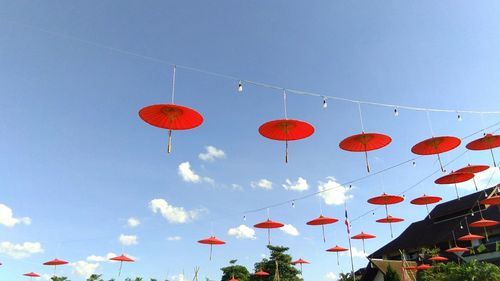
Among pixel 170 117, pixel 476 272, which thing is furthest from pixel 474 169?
pixel 170 117

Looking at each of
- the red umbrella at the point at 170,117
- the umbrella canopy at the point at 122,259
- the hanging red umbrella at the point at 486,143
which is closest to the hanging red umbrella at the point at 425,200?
the hanging red umbrella at the point at 486,143

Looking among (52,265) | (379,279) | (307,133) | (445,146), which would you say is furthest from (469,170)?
(52,265)

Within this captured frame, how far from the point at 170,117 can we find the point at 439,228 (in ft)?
96.1

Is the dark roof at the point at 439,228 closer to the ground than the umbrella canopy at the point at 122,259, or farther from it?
farther from it

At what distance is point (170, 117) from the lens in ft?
28.7

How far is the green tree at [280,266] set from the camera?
1374 inches

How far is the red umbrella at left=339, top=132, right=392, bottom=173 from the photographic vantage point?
418 inches

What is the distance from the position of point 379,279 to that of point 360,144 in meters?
20.3

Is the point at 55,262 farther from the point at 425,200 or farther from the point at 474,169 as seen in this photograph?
the point at 474,169

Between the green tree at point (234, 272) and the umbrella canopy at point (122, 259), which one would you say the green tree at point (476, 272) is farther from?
the green tree at point (234, 272)

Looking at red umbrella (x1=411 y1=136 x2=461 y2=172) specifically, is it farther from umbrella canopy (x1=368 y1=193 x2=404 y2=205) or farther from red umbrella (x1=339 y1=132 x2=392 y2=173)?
umbrella canopy (x1=368 y1=193 x2=404 y2=205)

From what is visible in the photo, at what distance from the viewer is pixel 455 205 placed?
112 ft

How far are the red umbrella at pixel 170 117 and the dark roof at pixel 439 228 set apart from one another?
81.5 ft

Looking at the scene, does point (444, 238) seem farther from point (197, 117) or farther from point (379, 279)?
point (197, 117)
